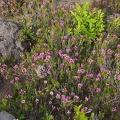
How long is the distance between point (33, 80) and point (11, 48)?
1334 millimetres

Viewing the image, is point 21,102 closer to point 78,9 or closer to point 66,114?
point 66,114

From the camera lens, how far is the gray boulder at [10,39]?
6414 mm

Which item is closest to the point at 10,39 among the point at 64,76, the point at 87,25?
the point at 64,76

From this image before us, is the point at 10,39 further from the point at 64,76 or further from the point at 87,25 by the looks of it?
the point at 87,25

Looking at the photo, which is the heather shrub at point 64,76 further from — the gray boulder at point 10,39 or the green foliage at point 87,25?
the gray boulder at point 10,39

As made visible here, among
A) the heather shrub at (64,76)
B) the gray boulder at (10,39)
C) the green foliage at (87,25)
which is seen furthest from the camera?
the green foliage at (87,25)

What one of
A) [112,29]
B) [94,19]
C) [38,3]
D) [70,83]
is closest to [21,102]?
[70,83]

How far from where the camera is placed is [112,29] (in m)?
7.05

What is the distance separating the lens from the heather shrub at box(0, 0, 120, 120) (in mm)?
4973

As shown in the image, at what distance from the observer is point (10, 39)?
6621 mm

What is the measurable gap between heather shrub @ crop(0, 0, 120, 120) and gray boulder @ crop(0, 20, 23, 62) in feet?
0.60

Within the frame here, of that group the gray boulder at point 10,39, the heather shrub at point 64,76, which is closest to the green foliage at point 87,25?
the heather shrub at point 64,76

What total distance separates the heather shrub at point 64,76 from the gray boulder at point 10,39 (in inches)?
7.2

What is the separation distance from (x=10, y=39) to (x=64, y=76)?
6.05 ft
